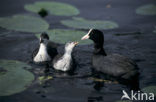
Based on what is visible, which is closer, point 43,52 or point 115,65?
point 115,65

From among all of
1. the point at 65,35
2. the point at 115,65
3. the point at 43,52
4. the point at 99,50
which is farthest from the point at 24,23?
the point at 115,65

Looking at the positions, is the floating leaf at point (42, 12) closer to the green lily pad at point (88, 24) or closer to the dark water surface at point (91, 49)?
the dark water surface at point (91, 49)

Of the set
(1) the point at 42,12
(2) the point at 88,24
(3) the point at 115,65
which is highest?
(1) the point at 42,12

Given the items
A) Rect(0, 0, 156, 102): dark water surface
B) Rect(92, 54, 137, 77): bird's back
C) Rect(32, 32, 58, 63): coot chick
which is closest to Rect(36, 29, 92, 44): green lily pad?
Rect(0, 0, 156, 102): dark water surface

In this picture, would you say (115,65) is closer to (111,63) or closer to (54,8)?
(111,63)

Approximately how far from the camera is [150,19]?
567 inches

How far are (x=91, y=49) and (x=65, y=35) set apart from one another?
3.42 feet

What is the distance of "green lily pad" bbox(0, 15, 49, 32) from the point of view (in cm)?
1259

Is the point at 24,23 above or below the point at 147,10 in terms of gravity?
below

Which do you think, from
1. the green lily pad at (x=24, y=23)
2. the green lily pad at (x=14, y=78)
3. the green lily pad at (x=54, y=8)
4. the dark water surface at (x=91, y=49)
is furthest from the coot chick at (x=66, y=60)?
the green lily pad at (x=54, y=8)

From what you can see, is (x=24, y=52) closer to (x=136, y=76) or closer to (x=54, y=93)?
(x=54, y=93)

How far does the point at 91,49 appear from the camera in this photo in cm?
1191

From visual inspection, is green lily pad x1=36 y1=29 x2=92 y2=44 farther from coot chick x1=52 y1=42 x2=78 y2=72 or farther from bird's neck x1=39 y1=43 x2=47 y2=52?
coot chick x1=52 y1=42 x2=78 y2=72

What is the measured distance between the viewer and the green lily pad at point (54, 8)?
1417 cm
